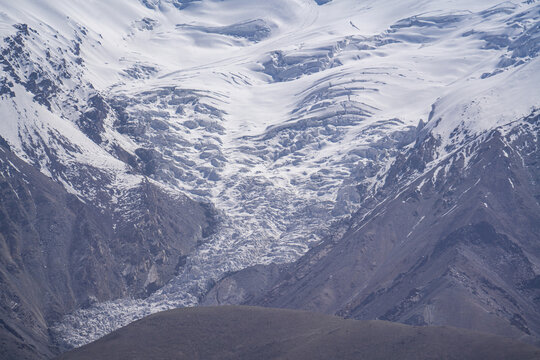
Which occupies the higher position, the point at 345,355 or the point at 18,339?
the point at 345,355

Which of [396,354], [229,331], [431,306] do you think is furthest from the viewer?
[431,306]

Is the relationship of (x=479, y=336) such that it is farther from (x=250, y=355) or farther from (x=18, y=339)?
(x=18, y=339)

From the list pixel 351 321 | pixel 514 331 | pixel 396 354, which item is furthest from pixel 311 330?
pixel 514 331

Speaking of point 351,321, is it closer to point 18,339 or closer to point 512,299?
point 512,299

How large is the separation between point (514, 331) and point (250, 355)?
4760 centimetres

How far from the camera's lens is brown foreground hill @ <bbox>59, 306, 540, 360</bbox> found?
159 meters

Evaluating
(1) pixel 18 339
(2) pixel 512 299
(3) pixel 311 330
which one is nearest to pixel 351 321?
(3) pixel 311 330

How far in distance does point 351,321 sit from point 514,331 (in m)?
29.2

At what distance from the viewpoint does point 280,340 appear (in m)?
175

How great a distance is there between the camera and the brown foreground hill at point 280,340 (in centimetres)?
15900

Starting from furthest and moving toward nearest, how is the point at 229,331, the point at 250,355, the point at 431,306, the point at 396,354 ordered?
the point at 431,306 < the point at 229,331 < the point at 250,355 < the point at 396,354

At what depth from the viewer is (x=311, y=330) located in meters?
178

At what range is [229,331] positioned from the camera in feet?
600

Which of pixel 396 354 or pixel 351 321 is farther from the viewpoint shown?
pixel 351 321
